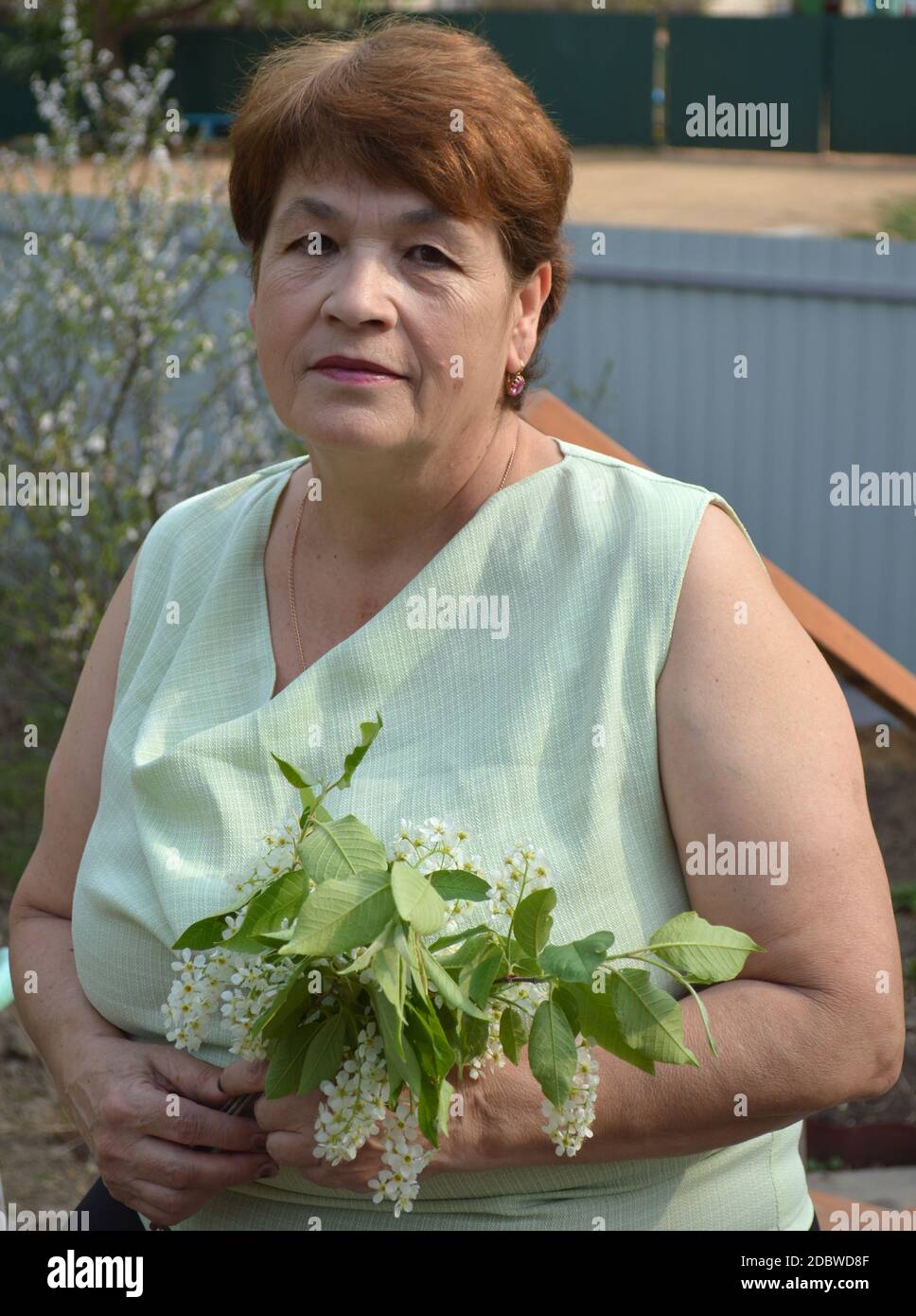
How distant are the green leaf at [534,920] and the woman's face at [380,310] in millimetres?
650

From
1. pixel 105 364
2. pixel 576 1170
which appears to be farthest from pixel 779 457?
pixel 576 1170

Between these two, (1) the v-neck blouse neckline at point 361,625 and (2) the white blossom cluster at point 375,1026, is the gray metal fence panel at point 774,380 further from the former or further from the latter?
(2) the white blossom cluster at point 375,1026

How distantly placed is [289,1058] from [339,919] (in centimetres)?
26

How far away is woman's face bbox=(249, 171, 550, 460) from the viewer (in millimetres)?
1903

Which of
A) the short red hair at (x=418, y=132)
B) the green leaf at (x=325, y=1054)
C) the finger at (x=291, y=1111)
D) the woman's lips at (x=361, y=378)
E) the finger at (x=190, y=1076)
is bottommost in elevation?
the finger at (x=190, y=1076)

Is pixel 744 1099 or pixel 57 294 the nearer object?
pixel 744 1099

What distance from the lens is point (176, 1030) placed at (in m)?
1.70

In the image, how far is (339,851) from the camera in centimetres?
153

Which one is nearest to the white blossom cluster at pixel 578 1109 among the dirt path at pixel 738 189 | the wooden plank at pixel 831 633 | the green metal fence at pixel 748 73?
the wooden plank at pixel 831 633

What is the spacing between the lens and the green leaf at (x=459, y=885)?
152cm

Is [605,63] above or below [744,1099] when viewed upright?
above

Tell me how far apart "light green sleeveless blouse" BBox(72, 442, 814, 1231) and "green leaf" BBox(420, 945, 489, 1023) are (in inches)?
13.1

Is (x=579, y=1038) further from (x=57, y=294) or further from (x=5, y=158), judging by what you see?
(x=5, y=158)

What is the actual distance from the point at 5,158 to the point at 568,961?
4998 millimetres
